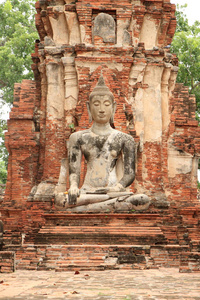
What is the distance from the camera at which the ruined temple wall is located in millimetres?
12609

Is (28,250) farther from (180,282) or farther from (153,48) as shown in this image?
(153,48)

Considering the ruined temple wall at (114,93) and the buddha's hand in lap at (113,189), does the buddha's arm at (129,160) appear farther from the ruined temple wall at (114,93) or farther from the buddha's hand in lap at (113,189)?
the ruined temple wall at (114,93)

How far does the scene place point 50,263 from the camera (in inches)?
310

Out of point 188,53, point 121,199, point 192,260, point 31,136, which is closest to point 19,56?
point 188,53

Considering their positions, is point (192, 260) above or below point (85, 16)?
below

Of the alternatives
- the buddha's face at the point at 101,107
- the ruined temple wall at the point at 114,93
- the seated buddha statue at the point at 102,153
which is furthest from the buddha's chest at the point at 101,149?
the ruined temple wall at the point at 114,93

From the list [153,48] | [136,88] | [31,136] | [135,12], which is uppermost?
[135,12]

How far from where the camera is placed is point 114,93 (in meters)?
12.4

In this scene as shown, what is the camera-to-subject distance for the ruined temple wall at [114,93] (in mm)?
12609

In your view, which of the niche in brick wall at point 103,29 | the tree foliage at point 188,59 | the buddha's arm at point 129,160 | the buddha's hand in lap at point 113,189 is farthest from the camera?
the tree foliage at point 188,59

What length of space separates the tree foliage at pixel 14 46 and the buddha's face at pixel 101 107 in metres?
12.1

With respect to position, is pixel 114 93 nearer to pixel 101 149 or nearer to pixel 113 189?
pixel 101 149

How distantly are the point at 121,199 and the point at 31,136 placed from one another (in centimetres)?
483

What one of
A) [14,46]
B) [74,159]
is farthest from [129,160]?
[14,46]
